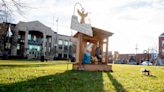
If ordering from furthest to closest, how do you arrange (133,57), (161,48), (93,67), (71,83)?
(133,57), (161,48), (93,67), (71,83)

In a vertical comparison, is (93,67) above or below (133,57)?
above

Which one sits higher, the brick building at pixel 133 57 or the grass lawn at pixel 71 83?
the grass lawn at pixel 71 83

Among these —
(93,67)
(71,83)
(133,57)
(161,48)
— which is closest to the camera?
(71,83)

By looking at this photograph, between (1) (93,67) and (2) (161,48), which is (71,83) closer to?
(1) (93,67)

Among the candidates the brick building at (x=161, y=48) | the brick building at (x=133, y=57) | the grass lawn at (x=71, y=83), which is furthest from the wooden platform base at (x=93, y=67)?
the brick building at (x=133, y=57)

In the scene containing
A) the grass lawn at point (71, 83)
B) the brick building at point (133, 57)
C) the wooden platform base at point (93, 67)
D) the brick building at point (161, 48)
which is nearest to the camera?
the grass lawn at point (71, 83)

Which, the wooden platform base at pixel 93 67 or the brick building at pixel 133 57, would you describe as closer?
the wooden platform base at pixel 93 67

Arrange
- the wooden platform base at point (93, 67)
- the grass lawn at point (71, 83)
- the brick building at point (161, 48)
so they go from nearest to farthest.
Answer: the grass lawn at point (71, 83) → the wooden platform base at point (93, 67) → the brick building at point (161, 48)

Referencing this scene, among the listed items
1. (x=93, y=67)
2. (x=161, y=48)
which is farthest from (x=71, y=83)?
(x=161, y=48)

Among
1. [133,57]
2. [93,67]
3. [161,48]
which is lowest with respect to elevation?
[133,57]

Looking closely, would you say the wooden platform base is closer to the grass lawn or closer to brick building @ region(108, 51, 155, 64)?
the grass lawn

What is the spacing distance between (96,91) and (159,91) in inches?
80.1

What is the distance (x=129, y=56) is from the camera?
58219mm

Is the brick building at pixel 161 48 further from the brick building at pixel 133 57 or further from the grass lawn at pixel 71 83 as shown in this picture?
the grass lawn at pixel 71 83
